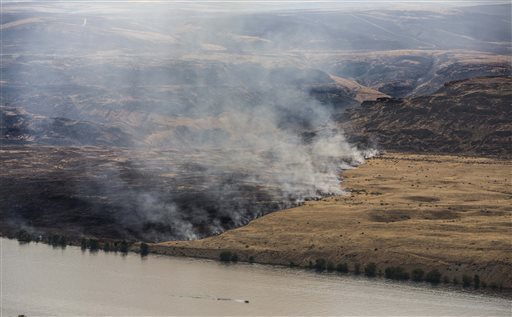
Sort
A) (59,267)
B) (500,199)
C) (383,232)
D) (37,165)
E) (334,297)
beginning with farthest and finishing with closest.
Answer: (37,165) → (500,199) → (383,232) → (59,267) → (334,297)

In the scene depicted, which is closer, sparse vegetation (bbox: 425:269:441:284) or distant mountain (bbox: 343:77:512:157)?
sparse vegetation (bbox: 425:269:441:284)

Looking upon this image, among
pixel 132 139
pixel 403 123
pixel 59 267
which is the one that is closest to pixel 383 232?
pixel 59 267

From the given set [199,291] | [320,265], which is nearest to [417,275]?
[320,265]

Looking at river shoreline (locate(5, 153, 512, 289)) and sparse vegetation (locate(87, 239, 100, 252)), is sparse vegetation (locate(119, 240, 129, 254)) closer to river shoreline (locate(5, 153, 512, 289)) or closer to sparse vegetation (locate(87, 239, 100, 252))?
river shoreline (locate(5, 153, 512, 289))

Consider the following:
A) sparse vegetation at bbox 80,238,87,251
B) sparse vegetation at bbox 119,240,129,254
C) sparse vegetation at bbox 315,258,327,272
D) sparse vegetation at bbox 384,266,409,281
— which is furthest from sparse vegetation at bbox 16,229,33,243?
sparse vegetation at bbox 384,266,409,281

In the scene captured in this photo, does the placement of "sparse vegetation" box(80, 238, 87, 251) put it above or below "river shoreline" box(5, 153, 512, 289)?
below

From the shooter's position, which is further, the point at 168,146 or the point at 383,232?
the point at 168,146

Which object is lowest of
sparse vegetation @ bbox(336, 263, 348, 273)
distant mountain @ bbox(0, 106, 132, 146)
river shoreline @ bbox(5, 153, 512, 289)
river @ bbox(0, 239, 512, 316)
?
river @ bbox(0, 239, 512, 316)

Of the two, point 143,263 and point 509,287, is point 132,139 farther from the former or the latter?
point 509,287

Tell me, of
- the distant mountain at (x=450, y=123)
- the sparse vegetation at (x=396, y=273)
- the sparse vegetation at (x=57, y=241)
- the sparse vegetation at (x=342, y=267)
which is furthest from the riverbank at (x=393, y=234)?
the distant mountain at (x=450, y=123)
